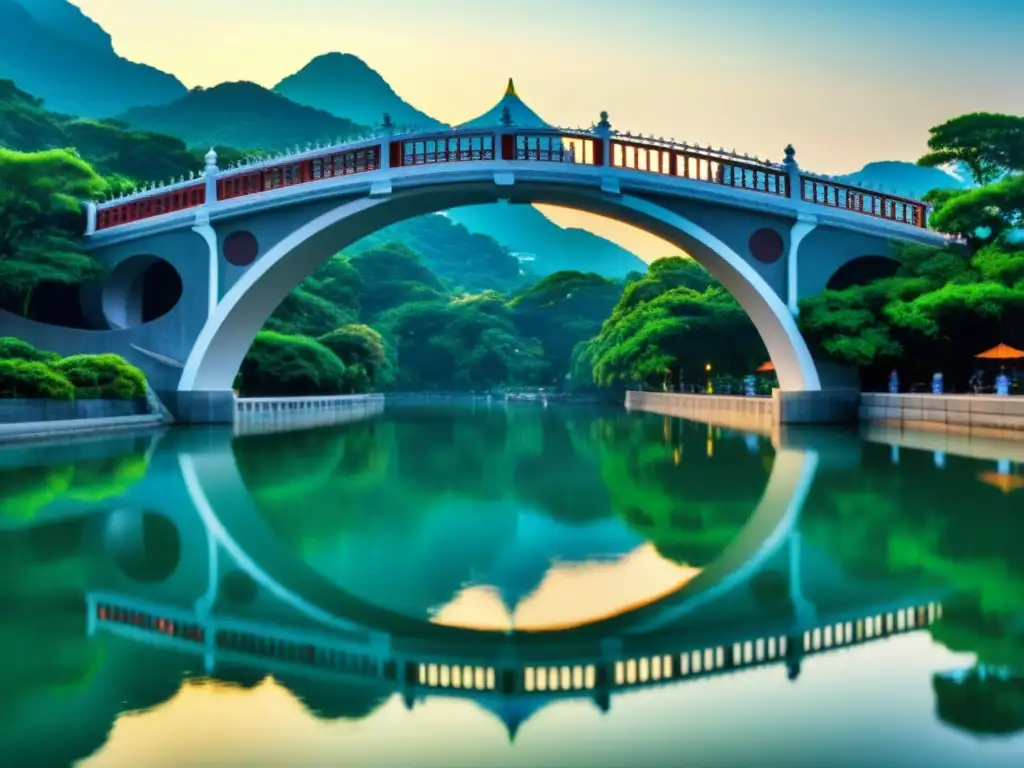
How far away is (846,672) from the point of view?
3.90m

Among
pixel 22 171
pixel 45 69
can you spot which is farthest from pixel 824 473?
pixel 45 69

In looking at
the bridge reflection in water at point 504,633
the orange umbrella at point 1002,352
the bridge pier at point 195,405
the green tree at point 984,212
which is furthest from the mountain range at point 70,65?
the bridge reflection in water at point 504,633

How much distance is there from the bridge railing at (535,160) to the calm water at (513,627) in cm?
1516

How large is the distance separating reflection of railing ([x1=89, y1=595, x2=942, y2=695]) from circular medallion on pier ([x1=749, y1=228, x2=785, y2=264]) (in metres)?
20.4

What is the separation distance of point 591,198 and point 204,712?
21.8 metres

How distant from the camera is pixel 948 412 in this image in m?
20.7

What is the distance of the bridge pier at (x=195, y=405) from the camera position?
25.4 meters

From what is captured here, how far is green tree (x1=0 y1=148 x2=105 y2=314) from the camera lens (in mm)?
24656

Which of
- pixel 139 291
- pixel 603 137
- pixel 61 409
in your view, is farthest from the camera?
pixel 139 291

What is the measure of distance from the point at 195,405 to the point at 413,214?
7423 millimetres

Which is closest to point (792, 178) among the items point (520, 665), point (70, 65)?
point (520, 665)

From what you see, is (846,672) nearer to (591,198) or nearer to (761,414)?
(591,198)

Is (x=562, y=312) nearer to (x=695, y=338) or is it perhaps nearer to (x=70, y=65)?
(x=695, y=338)

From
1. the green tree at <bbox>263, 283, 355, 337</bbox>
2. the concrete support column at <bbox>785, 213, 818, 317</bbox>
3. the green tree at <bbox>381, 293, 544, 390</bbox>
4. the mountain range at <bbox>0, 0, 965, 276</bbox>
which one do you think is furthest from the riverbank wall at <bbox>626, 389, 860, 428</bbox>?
the mountain range at <bbox>0, 0, 965, 276</bbox>
